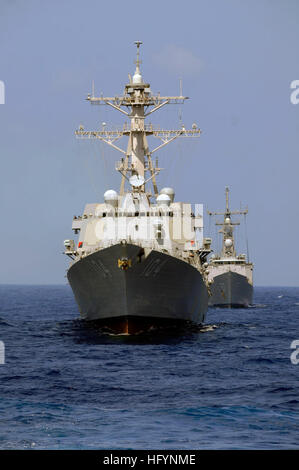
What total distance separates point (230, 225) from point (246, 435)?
71845 mm

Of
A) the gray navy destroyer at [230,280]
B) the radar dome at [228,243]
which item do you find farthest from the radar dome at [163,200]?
the radar dome at [228,243]

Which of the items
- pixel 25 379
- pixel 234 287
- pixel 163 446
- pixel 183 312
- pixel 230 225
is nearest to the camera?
pixel 163 446

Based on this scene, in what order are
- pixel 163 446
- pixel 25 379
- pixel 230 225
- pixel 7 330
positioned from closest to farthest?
pixel 163 446
pixel 25 379
pixel 7 330
pixel 230 225

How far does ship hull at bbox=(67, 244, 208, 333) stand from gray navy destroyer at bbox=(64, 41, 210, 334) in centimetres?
4

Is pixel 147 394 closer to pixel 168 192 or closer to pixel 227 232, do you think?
pixel 168 192

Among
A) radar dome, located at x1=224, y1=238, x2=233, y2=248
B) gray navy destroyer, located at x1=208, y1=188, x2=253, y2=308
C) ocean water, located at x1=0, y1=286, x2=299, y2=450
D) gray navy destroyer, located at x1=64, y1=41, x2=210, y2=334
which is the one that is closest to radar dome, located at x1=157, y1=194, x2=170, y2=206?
gray navy destroyer, located at x1=64, y1=41, x2=210, y2=334

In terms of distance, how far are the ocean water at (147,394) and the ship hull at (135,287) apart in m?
1.53

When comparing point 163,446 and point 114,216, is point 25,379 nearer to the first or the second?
point 163,446

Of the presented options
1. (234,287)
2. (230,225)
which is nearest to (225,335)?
(234,287)

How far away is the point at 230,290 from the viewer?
7250 cm

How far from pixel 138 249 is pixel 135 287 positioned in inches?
70.4

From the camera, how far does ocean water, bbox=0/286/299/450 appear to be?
13.4m

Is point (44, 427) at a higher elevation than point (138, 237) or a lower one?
lower

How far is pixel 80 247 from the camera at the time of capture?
37406 mm
